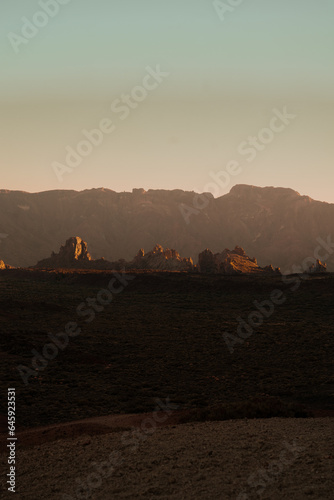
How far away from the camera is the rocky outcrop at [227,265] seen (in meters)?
93.4

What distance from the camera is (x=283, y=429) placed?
48.0 feet

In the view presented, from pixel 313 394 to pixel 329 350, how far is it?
1059cm

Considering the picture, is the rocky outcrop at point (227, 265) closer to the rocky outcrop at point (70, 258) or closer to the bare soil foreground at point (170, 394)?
the rocky outcrop at point (70, 258)

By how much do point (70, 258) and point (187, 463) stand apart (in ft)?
343

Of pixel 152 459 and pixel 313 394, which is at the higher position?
pixel 152 459

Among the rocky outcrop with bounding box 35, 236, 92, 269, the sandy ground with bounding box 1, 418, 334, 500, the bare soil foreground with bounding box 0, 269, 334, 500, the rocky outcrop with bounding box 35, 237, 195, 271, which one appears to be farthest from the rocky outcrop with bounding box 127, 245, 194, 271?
the sandy ground with bounding box 1, 418, 334, 500

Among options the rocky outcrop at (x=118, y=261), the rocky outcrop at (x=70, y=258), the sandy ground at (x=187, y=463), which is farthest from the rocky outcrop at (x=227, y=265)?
the sandy ground at (x=187, y=463)

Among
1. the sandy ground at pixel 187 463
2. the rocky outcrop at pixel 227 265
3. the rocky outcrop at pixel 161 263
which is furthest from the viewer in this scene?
the rocky outcrop at pixel 161 263

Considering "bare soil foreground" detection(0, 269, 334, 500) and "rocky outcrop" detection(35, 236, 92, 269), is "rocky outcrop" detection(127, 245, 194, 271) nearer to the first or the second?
"rocky outcrop" detection(35, 236, 92, 269)

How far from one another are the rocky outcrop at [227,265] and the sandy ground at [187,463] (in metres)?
76.7

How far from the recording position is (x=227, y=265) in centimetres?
9375

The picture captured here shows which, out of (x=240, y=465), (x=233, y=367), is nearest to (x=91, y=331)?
(x=233, y=367)

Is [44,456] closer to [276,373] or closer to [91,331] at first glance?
[276,373]

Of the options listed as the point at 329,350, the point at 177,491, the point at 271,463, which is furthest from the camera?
the point at 329,350
